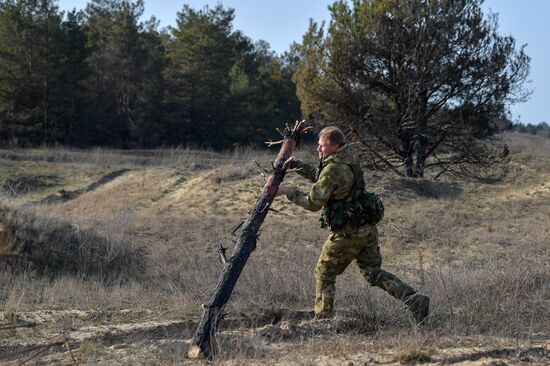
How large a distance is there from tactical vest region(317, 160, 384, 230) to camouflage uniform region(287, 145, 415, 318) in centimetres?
4

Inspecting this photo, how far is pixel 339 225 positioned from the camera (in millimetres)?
5238

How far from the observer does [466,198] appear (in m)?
18.1

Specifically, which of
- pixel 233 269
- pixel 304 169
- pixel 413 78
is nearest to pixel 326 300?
pixel 233 269

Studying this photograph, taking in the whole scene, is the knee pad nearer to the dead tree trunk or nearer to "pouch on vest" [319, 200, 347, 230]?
"pouch on vest" [319, 200, 347, 230]

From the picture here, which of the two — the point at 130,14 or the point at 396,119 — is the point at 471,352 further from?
the point at 130,14

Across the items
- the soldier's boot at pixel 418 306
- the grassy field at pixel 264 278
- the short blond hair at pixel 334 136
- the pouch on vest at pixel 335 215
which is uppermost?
the short blond hair at pixel 334 136

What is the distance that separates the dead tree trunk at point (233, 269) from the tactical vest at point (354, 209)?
435 mm

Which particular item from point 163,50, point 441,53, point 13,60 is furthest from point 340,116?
point 163,50

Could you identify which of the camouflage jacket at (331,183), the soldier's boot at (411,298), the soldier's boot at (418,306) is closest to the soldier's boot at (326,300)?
the soldier's boot at (411,298)

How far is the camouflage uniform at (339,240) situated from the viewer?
512cm

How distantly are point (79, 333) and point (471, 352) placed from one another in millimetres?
3304

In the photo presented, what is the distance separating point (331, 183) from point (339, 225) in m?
0.40

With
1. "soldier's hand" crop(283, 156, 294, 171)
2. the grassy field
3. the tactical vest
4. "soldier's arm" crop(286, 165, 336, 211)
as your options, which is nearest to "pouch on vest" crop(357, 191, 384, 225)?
the tactical vest

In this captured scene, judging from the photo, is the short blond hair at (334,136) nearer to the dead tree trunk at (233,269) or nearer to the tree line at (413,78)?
the dead tree trunk at (233,269)
